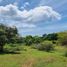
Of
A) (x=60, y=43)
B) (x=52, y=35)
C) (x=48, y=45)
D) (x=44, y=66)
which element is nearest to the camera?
(x=44, y=66)

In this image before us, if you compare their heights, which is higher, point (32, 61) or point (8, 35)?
point (8, 35)

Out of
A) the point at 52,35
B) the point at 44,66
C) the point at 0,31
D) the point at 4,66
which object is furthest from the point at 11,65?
the point at 52,35

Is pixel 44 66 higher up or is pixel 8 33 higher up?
pixel 8 33

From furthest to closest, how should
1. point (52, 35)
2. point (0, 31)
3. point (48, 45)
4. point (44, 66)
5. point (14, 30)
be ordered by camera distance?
point (52, 35)
point (48, 45)
point (14, 30)
point (0, 31)
point (44, 66)

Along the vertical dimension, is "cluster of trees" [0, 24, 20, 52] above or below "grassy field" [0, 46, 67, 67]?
above

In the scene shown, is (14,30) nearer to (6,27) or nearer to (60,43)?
(6,27)

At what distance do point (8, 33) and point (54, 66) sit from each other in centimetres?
2475

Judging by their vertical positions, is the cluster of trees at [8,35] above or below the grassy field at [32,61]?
above

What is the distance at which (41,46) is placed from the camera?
66375 millimetres

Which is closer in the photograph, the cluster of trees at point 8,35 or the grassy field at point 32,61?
the grassy field at point 32,61

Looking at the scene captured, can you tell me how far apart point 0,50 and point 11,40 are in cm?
326

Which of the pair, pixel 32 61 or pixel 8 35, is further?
pixel 8 35

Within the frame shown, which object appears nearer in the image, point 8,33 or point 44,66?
point 44,66

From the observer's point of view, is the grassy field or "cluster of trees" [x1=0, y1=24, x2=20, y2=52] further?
"cluster of trees" [x1=0, y1=24, x2=20, y2=52]
